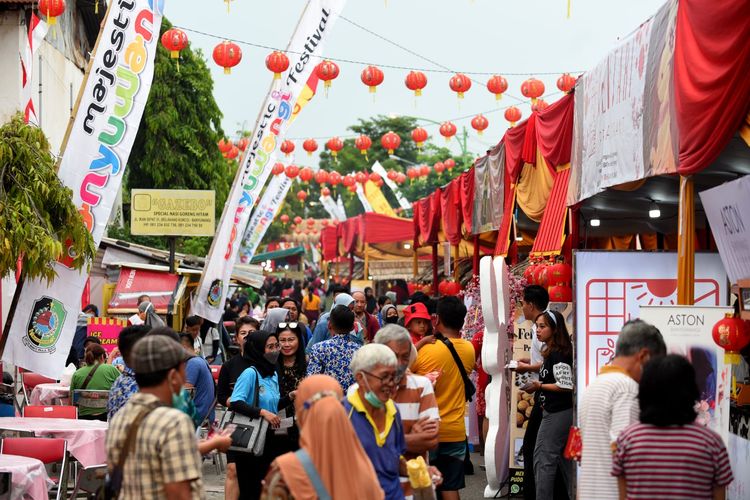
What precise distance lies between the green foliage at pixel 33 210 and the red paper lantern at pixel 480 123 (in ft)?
53.9

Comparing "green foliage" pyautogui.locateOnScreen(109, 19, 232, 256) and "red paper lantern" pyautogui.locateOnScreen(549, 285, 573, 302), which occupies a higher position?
"green foliage" pyautogui.locateOnScreen(109, 19, 232, 256)

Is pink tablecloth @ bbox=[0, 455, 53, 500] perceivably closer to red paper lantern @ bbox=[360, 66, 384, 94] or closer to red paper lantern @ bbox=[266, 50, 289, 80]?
red paper lantern @ bbox=[266, 50, 289, 80]

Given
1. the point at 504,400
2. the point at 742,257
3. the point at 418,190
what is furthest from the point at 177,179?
the point at 418,190

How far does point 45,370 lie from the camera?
1224 cm

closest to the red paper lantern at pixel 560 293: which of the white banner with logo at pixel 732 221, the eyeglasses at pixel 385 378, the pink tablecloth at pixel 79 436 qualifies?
the white banner with logo at pixel 732 221

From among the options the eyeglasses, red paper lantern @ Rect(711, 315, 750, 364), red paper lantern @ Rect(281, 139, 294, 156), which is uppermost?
red paper lantern @ Rect(281, 139, 294, 156)

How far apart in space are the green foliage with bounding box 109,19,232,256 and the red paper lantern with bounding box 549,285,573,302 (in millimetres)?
32036

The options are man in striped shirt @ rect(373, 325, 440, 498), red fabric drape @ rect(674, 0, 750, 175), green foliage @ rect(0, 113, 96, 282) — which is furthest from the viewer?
green foliage @ rect(0, 113, 96, 282)

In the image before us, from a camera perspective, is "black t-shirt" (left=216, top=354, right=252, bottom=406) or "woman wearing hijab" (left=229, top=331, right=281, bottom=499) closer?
"woman wearing hijab" (left=229, top=331, right=281, bottom=499)

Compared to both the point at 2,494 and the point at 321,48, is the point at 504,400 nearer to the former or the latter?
the point at 2,494

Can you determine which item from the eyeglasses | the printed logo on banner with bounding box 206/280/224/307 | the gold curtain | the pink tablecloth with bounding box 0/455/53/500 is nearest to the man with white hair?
the eyeglasses

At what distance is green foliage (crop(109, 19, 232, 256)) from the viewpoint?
43125 mm

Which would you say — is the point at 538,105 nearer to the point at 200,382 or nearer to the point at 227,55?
the point at 227,55

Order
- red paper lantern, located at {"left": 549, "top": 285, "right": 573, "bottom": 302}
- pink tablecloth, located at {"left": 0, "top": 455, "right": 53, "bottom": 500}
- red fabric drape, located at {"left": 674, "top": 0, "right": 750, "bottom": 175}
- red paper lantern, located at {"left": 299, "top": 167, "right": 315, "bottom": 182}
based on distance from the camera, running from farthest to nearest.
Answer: red paper lantern, located at {"left": 299, "top": 167, "right": 315, "bottom": 182}, red paper lantern, located at {"left": 549, "top": 285, "right": 573, "bottom": 302}, pink tablecloth, located at {"left": 0, "top": 455, "right": 53, "bottom": 500}, red fabric drape, located at {"left": 674, "top": 0, "right": 750, "bottom": 175}
